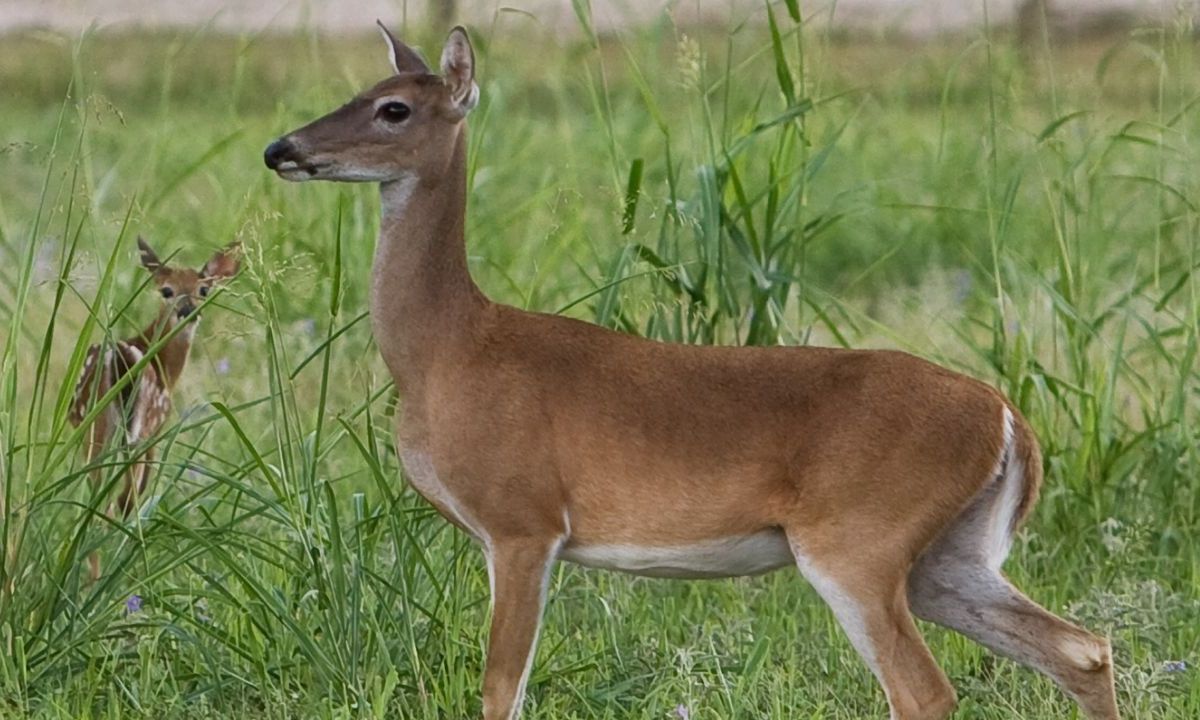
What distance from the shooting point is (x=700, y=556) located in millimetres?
4527

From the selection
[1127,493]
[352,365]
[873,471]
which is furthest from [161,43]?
[873,471]

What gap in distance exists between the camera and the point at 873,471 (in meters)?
4.39

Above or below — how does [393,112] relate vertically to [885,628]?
above

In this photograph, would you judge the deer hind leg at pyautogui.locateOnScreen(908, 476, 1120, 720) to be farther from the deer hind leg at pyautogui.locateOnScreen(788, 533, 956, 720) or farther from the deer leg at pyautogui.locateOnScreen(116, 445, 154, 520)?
the deer leg at pyautogui.locateOnScreen(116, 445, 154, 520)

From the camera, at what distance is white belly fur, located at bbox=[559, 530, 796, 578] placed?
4.51 metres

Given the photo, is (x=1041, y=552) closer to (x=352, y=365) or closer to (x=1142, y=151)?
(x=352, y=365)

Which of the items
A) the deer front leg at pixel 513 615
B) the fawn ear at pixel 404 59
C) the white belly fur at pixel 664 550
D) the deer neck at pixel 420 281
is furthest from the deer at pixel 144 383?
the deer front leg at pixel 513 615

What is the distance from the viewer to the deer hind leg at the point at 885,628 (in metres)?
4.32

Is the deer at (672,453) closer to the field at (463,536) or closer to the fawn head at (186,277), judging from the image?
the field at (463,536)

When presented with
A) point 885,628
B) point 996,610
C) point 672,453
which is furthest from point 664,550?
point 996,610

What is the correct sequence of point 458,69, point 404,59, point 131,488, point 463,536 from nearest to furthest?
point 458,69, point 404,59, point 463,536, point 131,488

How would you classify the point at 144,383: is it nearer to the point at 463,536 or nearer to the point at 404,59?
the point at 463,536

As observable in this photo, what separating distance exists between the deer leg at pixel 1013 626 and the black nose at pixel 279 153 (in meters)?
1.52

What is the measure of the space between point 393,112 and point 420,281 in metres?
0.35
